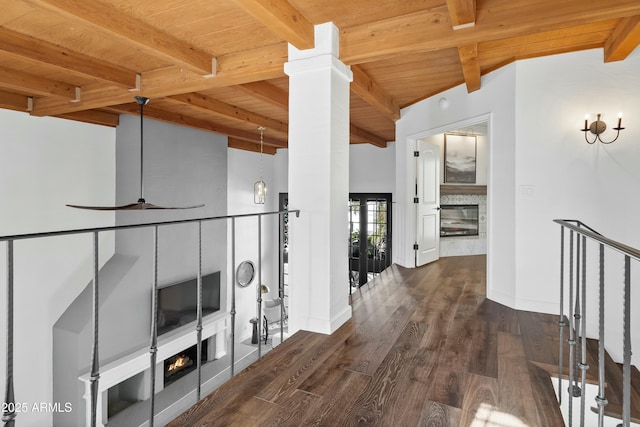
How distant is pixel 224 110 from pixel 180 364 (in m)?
4.39

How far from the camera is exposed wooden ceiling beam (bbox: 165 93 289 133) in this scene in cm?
447

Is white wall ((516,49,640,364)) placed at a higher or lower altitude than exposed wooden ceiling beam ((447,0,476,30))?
lower

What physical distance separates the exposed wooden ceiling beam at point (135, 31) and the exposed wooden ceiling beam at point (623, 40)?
3247 mm

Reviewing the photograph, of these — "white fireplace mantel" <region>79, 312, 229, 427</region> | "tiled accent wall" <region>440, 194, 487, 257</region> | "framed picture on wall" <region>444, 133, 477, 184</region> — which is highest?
"framed picture on wall" <region>444, 133, 477, 184</region>

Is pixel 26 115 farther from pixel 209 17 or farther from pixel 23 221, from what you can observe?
pixel 209 17

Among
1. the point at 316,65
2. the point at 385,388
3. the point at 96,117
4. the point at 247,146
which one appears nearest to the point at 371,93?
the point at 316,65

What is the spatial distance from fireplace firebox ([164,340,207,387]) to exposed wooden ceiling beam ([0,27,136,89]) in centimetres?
452

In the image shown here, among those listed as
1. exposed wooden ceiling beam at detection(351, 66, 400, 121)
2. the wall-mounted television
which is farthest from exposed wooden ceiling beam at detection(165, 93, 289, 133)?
the wall-mounted television

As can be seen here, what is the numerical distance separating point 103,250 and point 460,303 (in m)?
4.76

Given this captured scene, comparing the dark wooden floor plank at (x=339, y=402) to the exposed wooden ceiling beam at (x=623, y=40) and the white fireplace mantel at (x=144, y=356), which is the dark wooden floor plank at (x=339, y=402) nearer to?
the exposed wooden ceiling beam at (x=623, y=40)

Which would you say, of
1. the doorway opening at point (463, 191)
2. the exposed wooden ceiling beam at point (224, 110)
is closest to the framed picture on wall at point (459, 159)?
the doorway opening at point (463, 191)

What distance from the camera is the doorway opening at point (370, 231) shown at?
7766 mm

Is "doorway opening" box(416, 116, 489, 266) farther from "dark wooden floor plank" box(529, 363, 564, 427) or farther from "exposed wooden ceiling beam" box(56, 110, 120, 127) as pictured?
"exposed wooden ceiling beam" box(56, 110, 120, 127)

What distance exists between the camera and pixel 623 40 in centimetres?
266
